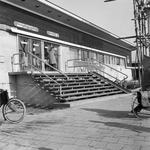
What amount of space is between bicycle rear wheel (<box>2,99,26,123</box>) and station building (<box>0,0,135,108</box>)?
3.82 m

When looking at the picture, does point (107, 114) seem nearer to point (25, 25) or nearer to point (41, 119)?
point (41, 119)

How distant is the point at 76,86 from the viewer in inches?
461

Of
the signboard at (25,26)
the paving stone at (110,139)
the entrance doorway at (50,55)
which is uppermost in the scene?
the signboard at (25,26)

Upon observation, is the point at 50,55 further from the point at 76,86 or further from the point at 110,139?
the point at 110,139

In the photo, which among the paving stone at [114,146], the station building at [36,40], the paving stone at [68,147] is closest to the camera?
the paving stone at [114,146]

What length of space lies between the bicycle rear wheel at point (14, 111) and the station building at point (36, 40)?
382 centimetres

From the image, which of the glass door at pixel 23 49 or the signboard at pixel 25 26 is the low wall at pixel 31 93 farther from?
the signboard at pixel 25 26

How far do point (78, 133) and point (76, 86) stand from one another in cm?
665

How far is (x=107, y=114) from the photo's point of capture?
7.34 metres

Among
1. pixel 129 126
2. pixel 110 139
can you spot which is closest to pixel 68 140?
pixel 110 139

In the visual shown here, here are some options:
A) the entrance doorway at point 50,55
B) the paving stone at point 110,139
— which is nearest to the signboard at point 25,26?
the entrance doorway at point 50,55

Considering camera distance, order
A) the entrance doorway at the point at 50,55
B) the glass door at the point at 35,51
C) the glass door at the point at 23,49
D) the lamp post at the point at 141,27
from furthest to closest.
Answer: the entrance doorway at the point at 50,55 → the glass door at the point at 35,51 → the glass door at the point at 23,49 → the lamp post at the point at 141,27

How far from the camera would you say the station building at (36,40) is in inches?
454

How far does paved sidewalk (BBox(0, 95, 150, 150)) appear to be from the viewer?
4.26 metres
